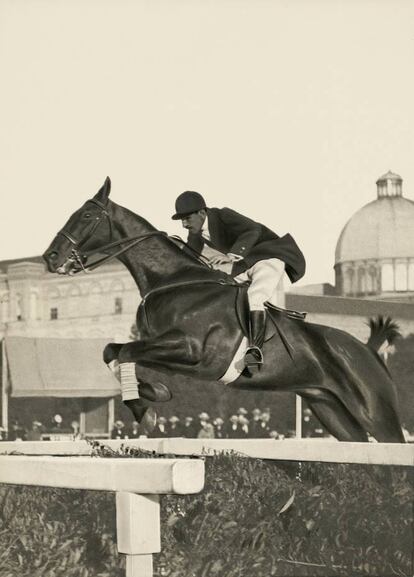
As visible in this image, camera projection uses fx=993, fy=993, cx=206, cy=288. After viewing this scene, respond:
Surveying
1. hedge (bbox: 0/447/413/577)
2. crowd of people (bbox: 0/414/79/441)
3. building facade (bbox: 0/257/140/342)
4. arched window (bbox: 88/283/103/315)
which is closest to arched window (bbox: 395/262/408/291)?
building facade (bbox: 0/257/140/342)

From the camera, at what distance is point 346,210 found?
13.3 m

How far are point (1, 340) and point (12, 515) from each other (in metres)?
16.4

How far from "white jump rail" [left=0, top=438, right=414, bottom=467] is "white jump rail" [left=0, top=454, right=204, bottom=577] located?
A: 96 cm

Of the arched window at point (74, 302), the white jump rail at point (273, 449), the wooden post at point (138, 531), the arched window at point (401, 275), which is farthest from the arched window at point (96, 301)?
the wooden post at point (138, 531)

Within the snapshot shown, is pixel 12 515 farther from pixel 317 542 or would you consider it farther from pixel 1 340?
pixel 1 340

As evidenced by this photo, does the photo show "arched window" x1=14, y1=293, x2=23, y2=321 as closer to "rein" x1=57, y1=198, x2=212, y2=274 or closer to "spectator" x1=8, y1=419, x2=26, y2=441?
"spectator" x1=8, y1=419, x2=26, y2=441

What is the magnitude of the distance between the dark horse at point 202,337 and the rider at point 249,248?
0.11 m

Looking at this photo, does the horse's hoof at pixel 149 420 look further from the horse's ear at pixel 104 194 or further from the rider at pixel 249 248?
the horse's ear at pixel 104 194

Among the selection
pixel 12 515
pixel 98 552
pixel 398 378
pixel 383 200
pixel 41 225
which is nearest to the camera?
pixel 98 552

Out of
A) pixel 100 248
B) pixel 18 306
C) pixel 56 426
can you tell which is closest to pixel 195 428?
pixel 56 426

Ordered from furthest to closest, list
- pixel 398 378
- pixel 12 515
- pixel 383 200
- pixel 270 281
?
pixel 398 378 < pixel 383 200 < pixel 270 281 < pixel 12 515

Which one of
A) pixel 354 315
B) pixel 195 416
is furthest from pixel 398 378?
pixel 195 416

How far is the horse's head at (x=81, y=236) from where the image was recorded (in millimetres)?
5727

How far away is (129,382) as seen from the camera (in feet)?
17.8
